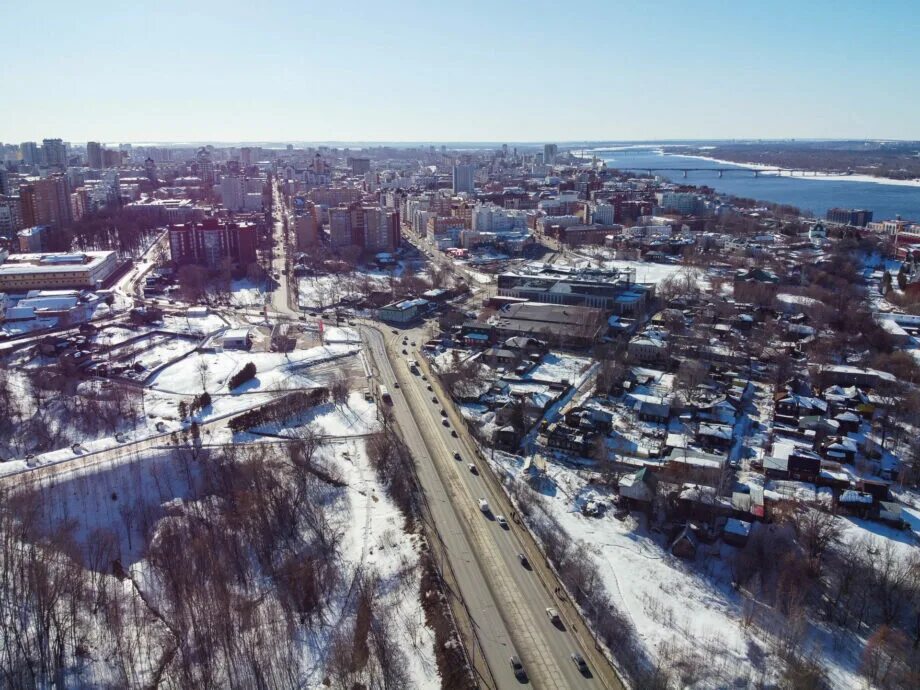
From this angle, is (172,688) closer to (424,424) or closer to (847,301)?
(424,424)

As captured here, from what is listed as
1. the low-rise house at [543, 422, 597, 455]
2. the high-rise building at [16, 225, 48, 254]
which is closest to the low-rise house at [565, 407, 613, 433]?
the low-rise house at [543, 422, 597, 455]

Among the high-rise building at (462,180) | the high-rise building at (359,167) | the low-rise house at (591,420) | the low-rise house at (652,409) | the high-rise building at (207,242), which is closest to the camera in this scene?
the low-rise house at (591,420)

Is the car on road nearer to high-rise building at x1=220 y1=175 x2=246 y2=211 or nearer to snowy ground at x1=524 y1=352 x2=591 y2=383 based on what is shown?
snowy ground at x1=524 y1=352 x2=591 y2=383

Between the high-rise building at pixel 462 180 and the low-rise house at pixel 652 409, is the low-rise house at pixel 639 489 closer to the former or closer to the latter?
the low-rise house at pixel 652 409

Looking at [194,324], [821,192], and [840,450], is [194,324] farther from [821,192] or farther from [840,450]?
[821,192]

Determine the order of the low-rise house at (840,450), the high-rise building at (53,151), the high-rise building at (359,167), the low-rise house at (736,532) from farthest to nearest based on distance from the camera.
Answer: the high-rise building at (359,167) → the high-rise building at (53,151) → the low-rise house at (840,450) → the low-rise house at (736,532)

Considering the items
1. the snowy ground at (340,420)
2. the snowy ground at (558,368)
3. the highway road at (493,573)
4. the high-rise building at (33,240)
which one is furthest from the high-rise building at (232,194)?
the highway road at (493,573)

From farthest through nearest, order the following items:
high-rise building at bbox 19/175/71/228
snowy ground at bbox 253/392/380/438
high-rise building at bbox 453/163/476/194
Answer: high-rise building at bbox 453/163/476/194, high-rise building at bbox 19/175/71/228, snowy ground at bbox 253/392/380/438
